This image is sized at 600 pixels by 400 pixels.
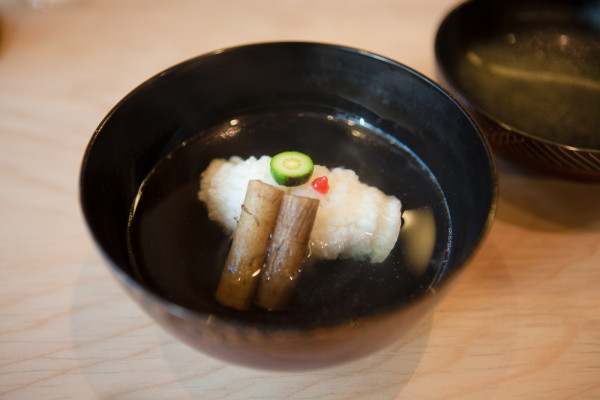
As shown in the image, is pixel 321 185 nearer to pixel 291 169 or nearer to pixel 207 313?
pixel 291 169

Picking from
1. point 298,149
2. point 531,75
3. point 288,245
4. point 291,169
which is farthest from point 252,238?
point 531,75

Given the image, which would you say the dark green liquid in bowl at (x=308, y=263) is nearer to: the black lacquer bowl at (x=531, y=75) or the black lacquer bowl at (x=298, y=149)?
the black lacquer bowl at (x=298, y=149)

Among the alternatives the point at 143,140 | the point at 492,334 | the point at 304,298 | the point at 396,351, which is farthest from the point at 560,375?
the point at 143,140

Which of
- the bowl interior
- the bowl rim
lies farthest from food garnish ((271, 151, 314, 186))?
the bowl interior

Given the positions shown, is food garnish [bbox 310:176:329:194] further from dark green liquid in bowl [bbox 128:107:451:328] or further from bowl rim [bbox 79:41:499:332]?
bowl rim [bbox 79:41:499:332]

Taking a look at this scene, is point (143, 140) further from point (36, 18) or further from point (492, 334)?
point (36, 18)

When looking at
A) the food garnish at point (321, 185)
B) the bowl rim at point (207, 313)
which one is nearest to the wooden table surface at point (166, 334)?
the bowl rim at point (207, 313)
